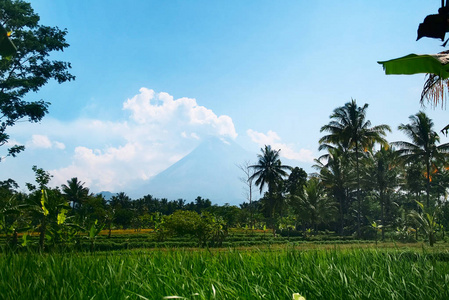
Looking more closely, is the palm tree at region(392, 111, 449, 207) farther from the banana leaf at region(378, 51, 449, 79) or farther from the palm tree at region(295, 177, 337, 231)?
the banana leaf at region(378, 51, 449, 79)

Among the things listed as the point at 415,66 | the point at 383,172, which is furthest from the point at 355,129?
the point at 415,66

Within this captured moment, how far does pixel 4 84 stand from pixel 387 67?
22.3 metres

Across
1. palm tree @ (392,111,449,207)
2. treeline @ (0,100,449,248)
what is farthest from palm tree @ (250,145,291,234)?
palm tree @ (392,111,449,207)

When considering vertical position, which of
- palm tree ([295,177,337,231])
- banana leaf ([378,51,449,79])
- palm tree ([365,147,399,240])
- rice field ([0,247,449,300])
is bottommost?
rice field ([0,247,449,300])

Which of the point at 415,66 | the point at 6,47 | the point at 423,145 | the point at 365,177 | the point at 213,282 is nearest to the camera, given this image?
the point at 6,47

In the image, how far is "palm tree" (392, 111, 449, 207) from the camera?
96.7 ft

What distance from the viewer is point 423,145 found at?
29828 mm

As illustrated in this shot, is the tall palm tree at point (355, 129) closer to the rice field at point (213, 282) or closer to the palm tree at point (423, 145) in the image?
the palm tree at point (423, 145)

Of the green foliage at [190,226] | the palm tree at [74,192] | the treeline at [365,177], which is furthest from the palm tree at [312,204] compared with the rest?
the palm tree at [74,192]

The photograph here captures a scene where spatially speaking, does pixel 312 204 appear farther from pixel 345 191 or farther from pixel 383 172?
pixel 345 191

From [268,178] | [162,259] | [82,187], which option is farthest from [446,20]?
[82,187]

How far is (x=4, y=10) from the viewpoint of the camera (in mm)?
19781

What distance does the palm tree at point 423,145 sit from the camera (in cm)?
2947

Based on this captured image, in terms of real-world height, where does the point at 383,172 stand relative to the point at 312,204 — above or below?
above
